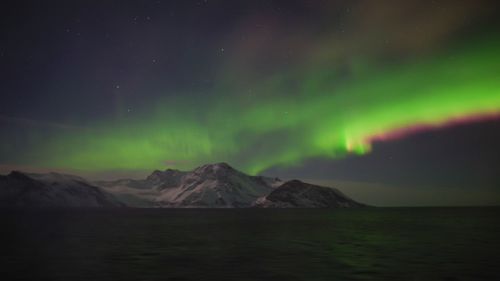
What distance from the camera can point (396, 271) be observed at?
39844mm

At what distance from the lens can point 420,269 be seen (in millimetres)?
41031

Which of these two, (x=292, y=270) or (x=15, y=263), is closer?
(x=292, y=270)

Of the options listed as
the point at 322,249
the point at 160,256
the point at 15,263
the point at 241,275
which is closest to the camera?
the point at 241,275

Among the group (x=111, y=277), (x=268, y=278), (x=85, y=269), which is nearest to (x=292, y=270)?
(x=268, y=278)

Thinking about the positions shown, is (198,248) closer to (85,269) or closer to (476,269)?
(85,269)

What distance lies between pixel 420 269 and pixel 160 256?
2658 centimetres

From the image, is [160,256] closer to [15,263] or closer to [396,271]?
[15,263]

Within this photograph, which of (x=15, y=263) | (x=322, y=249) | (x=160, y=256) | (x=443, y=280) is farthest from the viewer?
(x=322, y=249)

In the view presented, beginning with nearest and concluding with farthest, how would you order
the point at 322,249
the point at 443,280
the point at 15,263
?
the point at 443,280
the point at 15,263
the point at 322,249

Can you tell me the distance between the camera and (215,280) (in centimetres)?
3566

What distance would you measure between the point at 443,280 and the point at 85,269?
96.5ft

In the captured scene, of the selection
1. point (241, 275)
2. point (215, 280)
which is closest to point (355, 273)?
point (241, 275)

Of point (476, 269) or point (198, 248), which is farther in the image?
point (198, 248)

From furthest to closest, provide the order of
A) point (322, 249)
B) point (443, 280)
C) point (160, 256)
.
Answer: point (322, 249) < point (160, 256) < point (443, 280)
